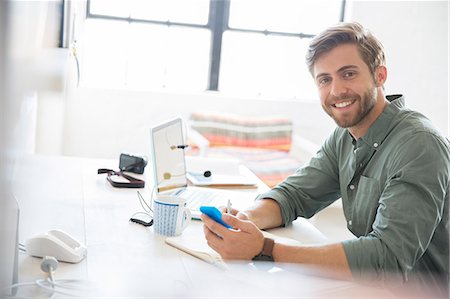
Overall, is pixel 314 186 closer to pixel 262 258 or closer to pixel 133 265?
pixel 262 258

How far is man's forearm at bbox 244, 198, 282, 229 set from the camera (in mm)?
1552

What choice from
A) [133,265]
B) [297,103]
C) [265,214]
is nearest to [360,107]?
[265,214]

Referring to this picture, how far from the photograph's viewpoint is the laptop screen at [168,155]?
1.78m

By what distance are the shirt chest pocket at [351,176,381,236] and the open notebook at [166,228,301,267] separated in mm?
200

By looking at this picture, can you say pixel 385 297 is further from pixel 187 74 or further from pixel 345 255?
pixel 187 74

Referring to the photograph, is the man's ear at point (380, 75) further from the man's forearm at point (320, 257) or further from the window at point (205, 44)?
the window at point (205, 44)

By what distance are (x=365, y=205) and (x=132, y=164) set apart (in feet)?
3.06

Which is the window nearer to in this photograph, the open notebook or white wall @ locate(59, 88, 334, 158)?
white wall @ locate(59, 88, 334, 158)

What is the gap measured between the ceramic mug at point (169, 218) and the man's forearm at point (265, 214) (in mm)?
217

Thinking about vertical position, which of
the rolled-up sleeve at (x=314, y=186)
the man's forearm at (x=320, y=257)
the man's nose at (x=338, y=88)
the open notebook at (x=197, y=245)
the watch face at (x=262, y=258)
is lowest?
the open notebook at (x=197, y=245)

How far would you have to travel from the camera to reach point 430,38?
428 centimetres

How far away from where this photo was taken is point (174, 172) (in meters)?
1.92

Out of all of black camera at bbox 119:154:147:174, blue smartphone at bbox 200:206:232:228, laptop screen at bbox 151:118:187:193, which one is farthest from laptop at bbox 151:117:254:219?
blue smartphone at bbox 200:206:232:228

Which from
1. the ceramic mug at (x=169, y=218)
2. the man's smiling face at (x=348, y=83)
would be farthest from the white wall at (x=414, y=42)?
the ceramic mug at (x=169, y=218)
